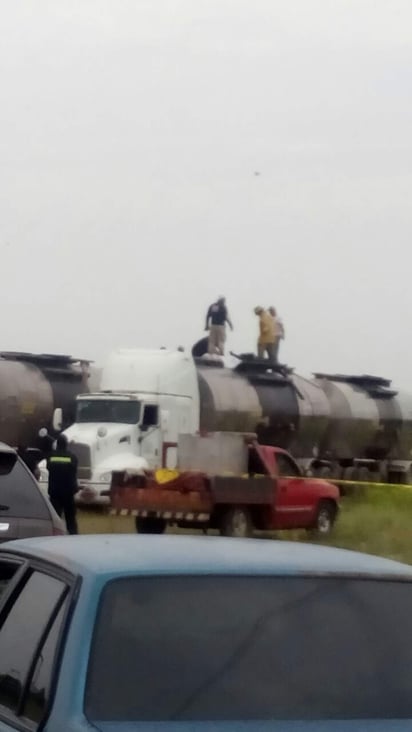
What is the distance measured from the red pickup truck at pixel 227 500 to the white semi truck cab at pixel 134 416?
4.14 meters

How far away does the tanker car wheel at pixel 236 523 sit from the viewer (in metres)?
24.6

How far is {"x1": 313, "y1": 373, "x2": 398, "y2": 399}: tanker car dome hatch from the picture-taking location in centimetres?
3931

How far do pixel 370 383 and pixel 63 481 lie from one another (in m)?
20.1

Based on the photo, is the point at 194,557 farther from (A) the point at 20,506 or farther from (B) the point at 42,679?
(A) the point at 20,506

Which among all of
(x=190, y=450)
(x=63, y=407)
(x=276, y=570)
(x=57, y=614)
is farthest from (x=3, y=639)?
(x=63, y=407)

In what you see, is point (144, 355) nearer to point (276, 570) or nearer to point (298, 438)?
point (298, 438)

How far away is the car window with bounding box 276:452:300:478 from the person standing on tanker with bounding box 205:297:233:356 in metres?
10.3

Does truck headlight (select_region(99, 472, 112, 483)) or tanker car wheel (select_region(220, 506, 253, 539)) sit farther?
truck headlight (select_region(99, 472, 112, 483))

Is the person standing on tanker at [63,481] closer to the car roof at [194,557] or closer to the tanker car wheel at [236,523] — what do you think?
the tanker car wheel at [236,523]

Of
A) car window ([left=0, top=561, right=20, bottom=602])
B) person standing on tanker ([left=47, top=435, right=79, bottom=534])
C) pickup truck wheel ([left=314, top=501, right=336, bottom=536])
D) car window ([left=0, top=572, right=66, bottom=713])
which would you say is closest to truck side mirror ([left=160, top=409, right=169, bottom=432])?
pickup truck wheel ([left=314, top=501, right=336, bottom=536])

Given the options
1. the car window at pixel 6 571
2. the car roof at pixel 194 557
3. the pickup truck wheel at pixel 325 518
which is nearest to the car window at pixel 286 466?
the pickup truck wheel at pixel 325 518

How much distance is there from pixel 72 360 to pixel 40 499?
24.5m

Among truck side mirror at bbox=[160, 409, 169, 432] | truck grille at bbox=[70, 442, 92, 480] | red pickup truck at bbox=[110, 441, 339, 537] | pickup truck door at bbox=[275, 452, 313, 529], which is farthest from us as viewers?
truck side mirror at bbox=[160, 409, 169, 432]

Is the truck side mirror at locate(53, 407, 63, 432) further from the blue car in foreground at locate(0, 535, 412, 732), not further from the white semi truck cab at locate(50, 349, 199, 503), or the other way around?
the blue car in foreground at locate(0, 535, 412, 732)
